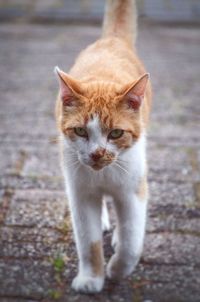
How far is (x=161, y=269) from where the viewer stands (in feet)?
7.97

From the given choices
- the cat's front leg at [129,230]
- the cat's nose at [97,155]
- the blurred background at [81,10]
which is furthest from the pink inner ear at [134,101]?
the blurred background at [81,10]

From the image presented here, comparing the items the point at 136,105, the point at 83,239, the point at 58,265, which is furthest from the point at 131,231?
the point at 136,105

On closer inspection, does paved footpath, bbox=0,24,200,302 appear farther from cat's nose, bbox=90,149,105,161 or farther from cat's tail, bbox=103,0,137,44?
cat's tail, bbox=103,0,137,44

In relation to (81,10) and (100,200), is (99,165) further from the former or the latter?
(81,10)

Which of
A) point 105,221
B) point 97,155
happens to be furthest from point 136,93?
point 105,221

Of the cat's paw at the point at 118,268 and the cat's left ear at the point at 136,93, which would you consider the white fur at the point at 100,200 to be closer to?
the cat's paw at the point at 118,268

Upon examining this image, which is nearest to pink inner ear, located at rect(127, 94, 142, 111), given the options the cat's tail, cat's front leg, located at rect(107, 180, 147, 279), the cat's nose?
the cat's nose

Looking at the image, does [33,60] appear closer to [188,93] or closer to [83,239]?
[188,93]

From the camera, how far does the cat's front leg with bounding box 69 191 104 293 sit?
7.39ft

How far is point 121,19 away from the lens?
114 inches

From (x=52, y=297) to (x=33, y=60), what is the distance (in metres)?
3.50

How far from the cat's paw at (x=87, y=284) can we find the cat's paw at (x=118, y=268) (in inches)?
2.6

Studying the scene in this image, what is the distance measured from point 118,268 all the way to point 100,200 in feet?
0.99

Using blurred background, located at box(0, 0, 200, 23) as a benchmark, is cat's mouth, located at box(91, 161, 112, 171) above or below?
below
